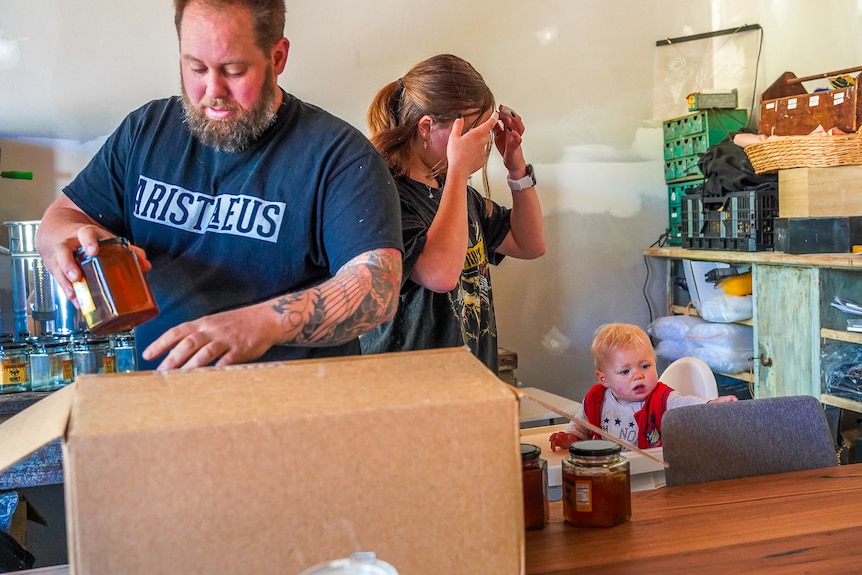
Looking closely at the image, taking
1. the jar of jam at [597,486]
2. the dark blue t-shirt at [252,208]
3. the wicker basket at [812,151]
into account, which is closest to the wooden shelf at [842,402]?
the wicker basket at [812,151]

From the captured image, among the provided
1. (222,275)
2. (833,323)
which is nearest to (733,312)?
(833,323)

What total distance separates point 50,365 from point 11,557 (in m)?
0.76

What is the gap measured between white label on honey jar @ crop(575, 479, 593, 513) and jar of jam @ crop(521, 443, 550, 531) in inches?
1.8

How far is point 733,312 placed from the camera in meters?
3.46

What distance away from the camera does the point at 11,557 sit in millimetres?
1874

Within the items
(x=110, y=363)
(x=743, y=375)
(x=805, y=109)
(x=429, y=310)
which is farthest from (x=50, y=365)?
(x=805, y=109)

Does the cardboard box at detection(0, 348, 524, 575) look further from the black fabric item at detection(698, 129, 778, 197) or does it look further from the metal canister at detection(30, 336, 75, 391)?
Answer: the black fabric item at detection(698, 129, 778, 197)

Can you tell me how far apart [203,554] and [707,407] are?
111cm

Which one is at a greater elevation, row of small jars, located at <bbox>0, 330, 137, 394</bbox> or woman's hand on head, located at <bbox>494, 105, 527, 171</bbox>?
woman's hand on head, located at <bbox>494, 105, 527, 171</bbox>

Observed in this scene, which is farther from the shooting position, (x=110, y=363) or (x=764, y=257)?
(x=764, y=257)

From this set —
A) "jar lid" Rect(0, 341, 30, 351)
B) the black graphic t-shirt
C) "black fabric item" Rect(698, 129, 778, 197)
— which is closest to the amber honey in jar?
the black graphic t-shirt

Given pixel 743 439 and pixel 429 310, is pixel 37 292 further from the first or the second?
pixel 743 439

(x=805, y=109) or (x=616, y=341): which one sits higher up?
(x=805, y=109)

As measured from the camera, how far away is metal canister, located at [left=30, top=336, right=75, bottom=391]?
98.7 inches
